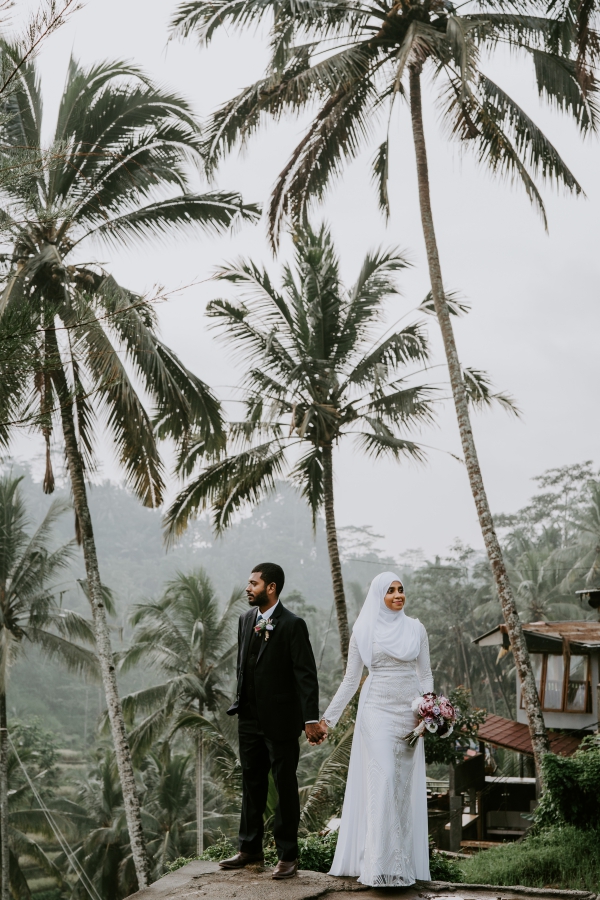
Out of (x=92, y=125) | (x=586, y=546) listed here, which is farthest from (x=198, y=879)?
(x=586, y=546)

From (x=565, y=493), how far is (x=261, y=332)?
144 ft

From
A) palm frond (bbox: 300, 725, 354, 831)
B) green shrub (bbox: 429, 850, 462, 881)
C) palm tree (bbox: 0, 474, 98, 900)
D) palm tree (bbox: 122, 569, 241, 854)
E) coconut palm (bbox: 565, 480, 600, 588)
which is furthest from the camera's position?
coconut palm (bbox: 565, 480, 600, 588)

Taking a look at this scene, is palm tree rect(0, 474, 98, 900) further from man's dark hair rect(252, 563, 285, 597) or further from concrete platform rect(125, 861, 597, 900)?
man's dark hair rect(252, 563, 285, 597)

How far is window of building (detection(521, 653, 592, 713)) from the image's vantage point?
2075 cm

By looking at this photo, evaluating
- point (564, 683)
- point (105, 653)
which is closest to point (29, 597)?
point (105, 653)

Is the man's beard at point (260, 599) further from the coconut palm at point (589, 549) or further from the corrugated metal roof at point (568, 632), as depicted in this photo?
the coconut palm at point (589, 549)

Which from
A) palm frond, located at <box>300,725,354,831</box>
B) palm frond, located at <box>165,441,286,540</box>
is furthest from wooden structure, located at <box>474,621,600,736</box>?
palm frond, located at <box>300,725,354,831</box>

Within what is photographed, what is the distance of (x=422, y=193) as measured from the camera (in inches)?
599

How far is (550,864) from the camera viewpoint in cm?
837

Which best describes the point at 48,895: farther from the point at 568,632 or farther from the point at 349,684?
the point at 349,684

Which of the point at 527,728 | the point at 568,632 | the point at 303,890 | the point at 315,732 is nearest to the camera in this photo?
the point at 303,890

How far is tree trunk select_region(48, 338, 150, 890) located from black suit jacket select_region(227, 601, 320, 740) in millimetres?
7865

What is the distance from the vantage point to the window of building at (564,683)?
20.8 metres

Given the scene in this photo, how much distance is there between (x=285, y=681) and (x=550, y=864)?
398 centimetres
